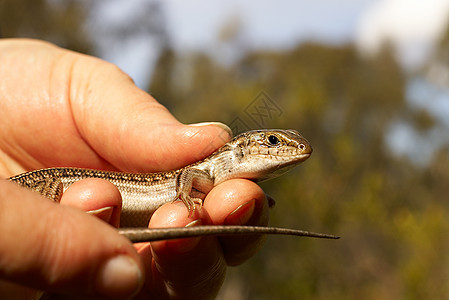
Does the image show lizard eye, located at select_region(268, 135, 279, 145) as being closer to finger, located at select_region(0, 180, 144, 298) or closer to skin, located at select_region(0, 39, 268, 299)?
skin, located at select_region(0, 39, 268, 299)

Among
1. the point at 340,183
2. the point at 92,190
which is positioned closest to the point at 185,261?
the point at 92,190

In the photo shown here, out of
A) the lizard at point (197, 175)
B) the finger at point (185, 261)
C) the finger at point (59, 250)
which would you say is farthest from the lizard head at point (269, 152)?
the finger at point (59, 250)

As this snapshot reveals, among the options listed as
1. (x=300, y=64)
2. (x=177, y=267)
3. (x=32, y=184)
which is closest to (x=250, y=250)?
(x=177, y=267)

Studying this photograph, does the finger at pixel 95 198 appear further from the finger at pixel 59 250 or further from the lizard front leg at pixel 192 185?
the finger at pixel 59 250

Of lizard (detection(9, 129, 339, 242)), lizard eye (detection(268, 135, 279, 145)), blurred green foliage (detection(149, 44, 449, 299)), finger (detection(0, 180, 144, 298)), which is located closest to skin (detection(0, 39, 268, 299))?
finger (detection(0, 180, 144, 298))

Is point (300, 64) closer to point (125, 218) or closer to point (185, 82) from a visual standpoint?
point (185, 82)

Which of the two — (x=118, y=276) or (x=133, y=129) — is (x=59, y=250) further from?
(x=133, y=129)
